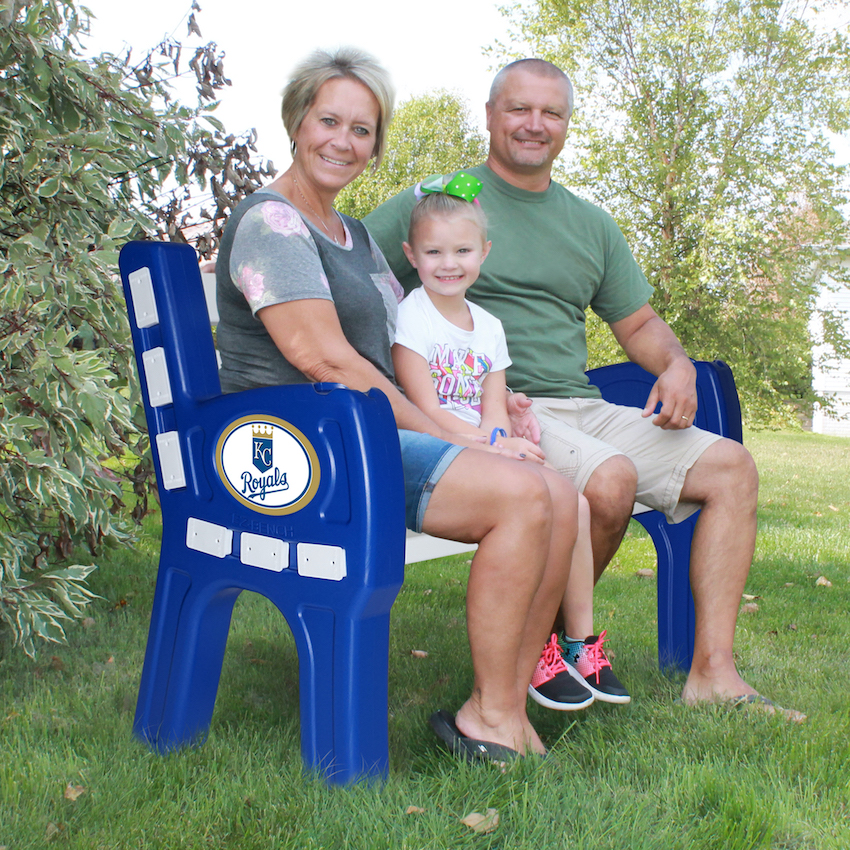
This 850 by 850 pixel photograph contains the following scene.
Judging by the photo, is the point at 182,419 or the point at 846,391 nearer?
the point at 182,419

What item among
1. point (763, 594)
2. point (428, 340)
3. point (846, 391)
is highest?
point (428, 340)

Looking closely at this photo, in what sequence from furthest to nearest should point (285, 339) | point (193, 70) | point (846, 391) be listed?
1. point (846, 391)
2. point (193, 70)
3. point (285, 339)

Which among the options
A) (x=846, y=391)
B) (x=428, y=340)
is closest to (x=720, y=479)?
(x=428, y=340)

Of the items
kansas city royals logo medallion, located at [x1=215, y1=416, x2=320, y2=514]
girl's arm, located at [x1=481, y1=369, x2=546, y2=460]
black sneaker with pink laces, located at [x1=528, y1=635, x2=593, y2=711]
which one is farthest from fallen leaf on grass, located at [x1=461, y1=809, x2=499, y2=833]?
girl's arm, located at [x1=481, y1=369, x2=546, y2=460]

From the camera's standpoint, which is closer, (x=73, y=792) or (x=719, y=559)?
(x=73, y=792)

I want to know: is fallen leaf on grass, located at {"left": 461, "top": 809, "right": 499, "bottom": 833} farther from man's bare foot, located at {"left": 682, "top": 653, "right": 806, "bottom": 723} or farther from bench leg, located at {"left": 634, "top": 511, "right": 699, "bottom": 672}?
bench leg, located at {"left": 634, "top": 511, "right": 699, "bottom": 672}

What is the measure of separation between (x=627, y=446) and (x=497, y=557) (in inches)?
37.6


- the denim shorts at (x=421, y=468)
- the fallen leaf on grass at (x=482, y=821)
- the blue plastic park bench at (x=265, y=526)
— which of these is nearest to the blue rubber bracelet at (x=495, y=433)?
the denim shorts at (x=421, y=468)

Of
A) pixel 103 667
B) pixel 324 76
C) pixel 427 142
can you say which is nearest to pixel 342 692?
pixel 103 667

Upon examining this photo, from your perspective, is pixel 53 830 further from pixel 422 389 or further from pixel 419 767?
pixel 422 389

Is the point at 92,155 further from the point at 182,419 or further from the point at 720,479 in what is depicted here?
the point at 720,479

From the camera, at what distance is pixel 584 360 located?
2.92m

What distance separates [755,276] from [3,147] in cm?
1063

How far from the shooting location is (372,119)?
221 cm
